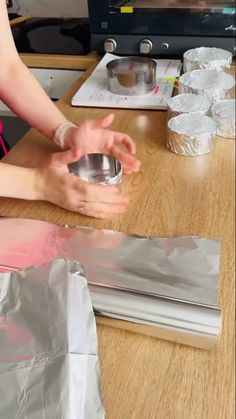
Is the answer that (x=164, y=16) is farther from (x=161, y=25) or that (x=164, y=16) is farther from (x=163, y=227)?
(x=163, y=227)

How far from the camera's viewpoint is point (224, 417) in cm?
39

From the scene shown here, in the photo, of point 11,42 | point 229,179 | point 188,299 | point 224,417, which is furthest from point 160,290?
point 11,42

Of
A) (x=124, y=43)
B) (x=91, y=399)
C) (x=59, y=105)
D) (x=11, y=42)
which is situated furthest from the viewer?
(x=124, y=43)

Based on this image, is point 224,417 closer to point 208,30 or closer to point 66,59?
point 208,30

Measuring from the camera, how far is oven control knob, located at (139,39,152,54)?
1059mm

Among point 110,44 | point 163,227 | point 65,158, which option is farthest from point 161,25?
point 163,227

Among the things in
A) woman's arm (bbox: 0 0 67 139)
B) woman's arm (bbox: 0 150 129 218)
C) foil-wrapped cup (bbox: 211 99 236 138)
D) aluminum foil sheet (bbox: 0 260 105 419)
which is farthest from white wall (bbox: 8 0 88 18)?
aluminum foil sheet (bbox: 0 260 105 419)

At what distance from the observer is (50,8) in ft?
4.32

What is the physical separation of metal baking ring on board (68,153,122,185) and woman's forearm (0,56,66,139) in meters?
0.10

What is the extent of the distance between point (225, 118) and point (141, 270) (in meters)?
0.37

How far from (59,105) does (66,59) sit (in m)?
0.28

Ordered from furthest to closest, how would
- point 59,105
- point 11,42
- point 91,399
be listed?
point 59,105 → point 11,42 → point 91,399

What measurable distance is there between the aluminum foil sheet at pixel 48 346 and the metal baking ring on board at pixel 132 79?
0.54 meters

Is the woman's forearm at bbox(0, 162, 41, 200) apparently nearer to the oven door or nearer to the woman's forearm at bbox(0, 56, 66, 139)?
the woman's forearm at bbox(0, 56, 66, 139)
